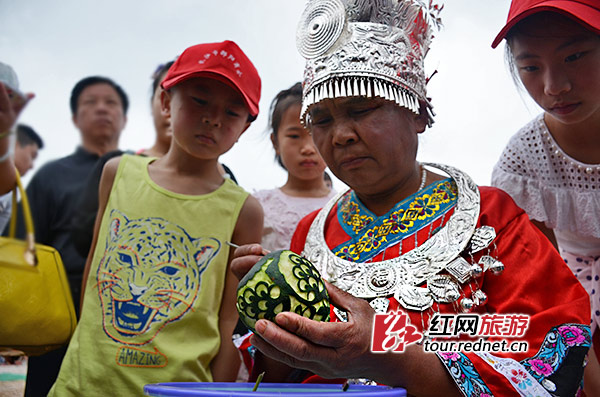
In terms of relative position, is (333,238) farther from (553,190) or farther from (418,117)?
(553,190)

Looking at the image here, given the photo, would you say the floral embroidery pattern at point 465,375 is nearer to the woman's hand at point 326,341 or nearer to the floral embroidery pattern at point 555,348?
the floral embroidery pattern at point 555,348

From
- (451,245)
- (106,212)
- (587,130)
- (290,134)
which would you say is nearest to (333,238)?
(451,245)

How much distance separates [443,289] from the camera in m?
1.75

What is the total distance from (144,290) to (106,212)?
1.49 ft

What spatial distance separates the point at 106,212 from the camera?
245 centimetres

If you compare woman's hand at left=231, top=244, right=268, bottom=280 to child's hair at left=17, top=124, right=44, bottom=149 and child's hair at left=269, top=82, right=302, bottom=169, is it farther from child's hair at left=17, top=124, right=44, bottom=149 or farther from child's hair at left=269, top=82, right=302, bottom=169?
child's hair at left=269, top=82, right=302, bottom=169

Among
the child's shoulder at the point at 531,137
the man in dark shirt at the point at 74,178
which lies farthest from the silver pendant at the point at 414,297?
the man in dark shirt at the point at 74,178

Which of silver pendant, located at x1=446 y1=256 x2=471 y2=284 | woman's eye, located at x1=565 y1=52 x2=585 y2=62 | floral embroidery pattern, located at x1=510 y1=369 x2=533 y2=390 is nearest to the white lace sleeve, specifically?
woman's eye, located at x1=565 y1=52 x2=585 y2=62

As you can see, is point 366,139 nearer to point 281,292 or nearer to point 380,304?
point 380,304

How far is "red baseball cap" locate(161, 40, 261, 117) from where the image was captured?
2451 millimetres

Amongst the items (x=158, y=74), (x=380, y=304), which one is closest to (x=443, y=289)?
(x=380, y=304)

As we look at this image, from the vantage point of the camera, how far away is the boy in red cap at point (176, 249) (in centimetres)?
217

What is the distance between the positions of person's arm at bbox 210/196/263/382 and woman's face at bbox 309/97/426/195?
0.69m

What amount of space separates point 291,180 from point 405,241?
2.00m
